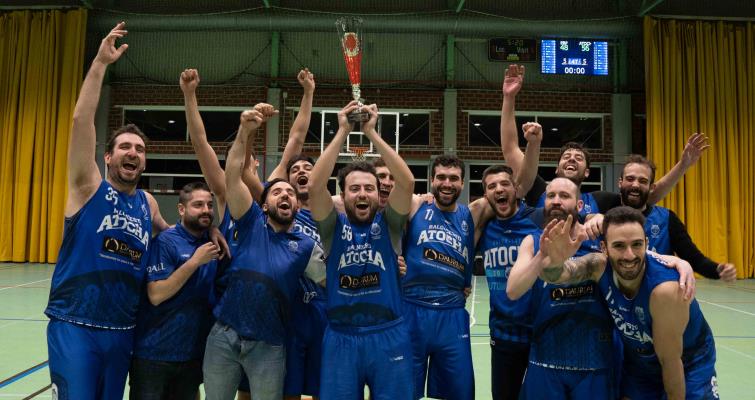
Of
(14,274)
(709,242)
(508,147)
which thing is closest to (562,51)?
(709,242)

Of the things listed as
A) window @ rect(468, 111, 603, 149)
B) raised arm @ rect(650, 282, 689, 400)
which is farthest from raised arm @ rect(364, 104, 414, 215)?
window @ rect(468, 111, 603, 149)

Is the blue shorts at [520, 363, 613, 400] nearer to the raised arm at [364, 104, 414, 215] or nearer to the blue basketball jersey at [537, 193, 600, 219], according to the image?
the raised arm at [364, 104, 414, 215]

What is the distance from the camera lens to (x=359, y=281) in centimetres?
356

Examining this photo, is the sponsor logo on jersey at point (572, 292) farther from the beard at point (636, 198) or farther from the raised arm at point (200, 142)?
the raised arm at point (200, 142)

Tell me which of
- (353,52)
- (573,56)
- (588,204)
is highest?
(573,56)

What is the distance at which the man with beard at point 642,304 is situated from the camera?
3045 mm

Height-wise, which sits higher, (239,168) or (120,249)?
(239,168)

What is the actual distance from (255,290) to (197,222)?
699 millimetres

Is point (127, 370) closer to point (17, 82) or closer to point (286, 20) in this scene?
point (286, 20)

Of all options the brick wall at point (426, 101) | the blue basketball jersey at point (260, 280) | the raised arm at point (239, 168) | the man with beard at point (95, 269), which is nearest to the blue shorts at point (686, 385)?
the blue basketball jersey at point (260, 280)

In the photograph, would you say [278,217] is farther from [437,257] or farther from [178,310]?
[437,257]

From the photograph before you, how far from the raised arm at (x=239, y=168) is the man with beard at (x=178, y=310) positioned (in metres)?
0.29

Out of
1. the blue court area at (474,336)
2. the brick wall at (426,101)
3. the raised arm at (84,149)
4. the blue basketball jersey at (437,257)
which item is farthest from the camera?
the brick wall at (426,101)

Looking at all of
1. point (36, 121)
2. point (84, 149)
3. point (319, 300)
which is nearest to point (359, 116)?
point (319, 300)
